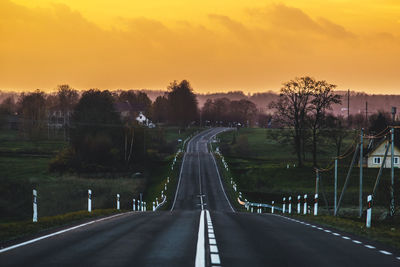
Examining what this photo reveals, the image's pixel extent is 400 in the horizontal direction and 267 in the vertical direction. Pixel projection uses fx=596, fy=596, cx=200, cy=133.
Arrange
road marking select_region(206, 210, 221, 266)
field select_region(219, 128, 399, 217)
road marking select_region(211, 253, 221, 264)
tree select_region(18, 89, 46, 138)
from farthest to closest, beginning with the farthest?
tree select_region(18, 89, 46, 138), field select_region(219, 128, 399, 217), road marking select_region(206, 210, 221, 266), road marking select_region(211, 253, 221, 264)

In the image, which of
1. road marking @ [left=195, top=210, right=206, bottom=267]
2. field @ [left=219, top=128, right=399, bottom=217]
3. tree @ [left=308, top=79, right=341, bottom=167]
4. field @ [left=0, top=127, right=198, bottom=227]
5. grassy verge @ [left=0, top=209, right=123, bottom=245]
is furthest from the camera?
tree @ [left=308, top=79, right=341, bottom=167]

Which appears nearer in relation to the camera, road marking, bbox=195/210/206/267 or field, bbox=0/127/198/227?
road marking, bbox=195/210/206/267

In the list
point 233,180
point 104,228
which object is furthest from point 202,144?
point 104,228

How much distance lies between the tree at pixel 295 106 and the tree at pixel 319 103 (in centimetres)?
76

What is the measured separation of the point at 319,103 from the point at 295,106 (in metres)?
3.65

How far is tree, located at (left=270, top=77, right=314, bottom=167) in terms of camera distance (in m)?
91.4

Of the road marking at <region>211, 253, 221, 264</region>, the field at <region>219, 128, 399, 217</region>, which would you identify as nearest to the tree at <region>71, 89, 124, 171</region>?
the field at <region>219, 128, 399, 217</region>

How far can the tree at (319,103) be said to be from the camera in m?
90.1

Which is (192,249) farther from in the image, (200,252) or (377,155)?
(377,155)

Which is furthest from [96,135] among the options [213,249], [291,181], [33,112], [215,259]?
[215,259]

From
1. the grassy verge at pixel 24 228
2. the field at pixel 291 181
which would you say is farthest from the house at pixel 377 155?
the grassy verge at pixel 24 228

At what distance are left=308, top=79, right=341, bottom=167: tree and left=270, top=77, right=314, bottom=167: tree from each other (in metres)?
0.76

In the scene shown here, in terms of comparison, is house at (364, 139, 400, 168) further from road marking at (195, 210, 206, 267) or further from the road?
road marking at (195, 210, 206, 267)

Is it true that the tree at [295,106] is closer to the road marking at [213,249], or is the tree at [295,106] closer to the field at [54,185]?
the field at [54,185]
